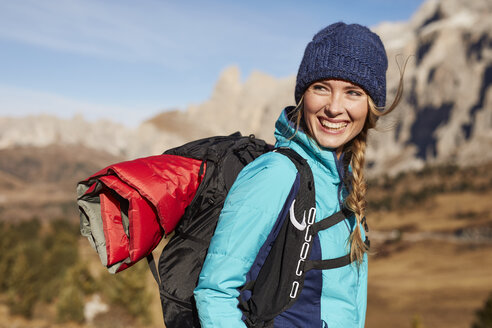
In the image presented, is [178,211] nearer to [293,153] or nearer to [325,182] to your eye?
[293,153]

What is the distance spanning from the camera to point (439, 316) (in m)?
30.9

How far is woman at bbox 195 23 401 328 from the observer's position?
1.57 m

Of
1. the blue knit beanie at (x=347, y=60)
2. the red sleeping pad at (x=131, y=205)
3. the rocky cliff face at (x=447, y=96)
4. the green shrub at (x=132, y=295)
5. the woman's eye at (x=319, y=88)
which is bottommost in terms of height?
the green shrub at (x=132, y=295)

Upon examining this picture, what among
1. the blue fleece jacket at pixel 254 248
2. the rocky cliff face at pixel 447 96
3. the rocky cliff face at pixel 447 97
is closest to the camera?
the blue fleece jacket at pixel 254 248

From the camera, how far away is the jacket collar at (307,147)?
1992 mm

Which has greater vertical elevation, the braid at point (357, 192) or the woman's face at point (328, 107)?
the woman's face at point (328, 107)

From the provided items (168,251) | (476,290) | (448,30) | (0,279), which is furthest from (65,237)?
(448,30)

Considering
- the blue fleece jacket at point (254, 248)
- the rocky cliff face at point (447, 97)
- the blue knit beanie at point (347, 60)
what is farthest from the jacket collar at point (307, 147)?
the rocky cliff face at point (447, 97)

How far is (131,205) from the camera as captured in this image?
166 cm

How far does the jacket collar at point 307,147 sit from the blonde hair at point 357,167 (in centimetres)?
4

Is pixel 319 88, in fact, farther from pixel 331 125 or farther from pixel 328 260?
pixel 328 260

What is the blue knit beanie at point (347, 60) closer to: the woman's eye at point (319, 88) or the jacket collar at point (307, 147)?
the woman's eye at point (319, 88)

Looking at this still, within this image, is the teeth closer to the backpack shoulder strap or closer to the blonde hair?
the blonde hair

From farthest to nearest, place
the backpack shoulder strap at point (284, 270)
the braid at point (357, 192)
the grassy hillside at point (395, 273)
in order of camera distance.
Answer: the grassy hillside at point (395, 273) → the braid at point (357, 192) → the backpack shoulder strap at point (284, 270)
